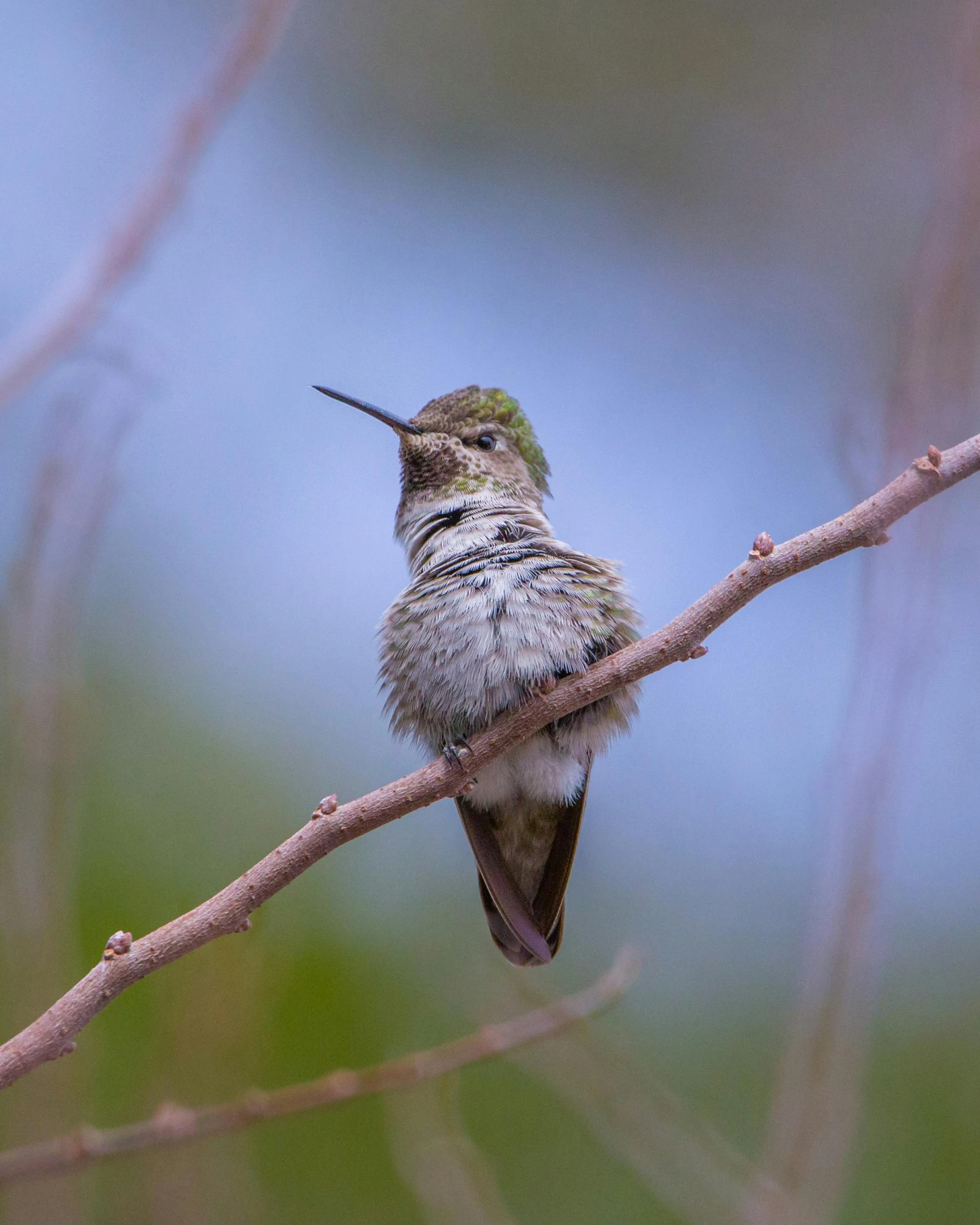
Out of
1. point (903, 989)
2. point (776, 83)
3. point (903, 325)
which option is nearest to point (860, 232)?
point (776, 83)

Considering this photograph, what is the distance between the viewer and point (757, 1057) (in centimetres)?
593

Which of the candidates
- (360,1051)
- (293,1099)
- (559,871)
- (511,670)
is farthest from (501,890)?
(360,1051)

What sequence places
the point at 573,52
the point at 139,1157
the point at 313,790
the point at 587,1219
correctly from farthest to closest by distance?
1. the point at 573,52
2. the point at 313,790
3. the point at 587,1219
4. the point at 139,1157

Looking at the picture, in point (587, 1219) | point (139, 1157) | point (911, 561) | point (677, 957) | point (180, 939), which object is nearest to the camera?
point (180, 939)

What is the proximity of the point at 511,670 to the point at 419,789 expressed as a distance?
0.76 meters

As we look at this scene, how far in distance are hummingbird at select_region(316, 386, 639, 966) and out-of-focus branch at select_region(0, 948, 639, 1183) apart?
1.33 ft

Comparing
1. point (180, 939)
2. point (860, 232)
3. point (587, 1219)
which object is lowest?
point (587, 1219)

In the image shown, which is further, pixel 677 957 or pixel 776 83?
pixel 776 83

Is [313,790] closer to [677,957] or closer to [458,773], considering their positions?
[677,957]

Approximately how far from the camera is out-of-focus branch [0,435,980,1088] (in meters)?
1.75

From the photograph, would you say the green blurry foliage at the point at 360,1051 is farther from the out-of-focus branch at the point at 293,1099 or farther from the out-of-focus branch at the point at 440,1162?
the out-of-focus branch at the point at 293,1099

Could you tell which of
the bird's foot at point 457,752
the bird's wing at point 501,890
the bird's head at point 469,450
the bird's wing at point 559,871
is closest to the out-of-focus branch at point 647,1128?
the bird's wing at point 501,890

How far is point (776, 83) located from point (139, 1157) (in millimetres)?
8285

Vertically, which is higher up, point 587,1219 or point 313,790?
point 313,790
